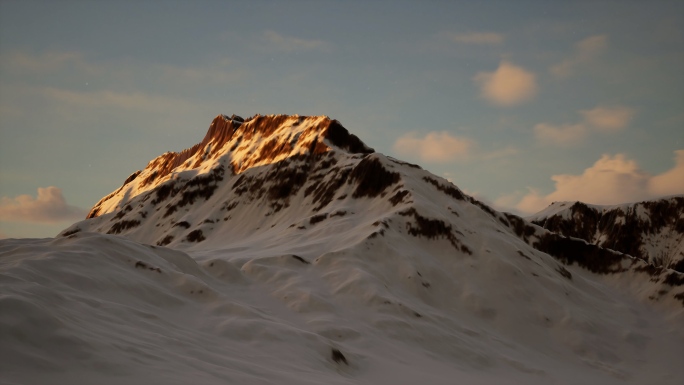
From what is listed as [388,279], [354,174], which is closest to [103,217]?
[354,174]

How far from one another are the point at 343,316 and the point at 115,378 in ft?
134

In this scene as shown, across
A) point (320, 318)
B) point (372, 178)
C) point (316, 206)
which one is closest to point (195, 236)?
point (316, 206)

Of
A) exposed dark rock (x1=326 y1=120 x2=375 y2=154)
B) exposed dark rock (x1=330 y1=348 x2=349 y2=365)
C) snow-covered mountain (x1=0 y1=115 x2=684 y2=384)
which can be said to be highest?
exposed dark rock (x1=326 y1=120 x2=375 y2=154)

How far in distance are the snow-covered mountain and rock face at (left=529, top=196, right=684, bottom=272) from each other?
172 feet

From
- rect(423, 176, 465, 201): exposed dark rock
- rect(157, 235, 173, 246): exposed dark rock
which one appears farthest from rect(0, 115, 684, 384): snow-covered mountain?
rect(157, 235, 173, 246): exposed dark rock

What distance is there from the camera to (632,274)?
107 meters

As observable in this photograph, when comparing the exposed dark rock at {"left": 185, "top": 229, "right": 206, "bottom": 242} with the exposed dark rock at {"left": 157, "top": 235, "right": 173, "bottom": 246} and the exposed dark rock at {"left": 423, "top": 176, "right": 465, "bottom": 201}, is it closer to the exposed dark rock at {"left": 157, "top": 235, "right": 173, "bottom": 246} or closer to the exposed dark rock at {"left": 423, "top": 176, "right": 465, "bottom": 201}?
the exposed dark rock at {"left": 157, "top": 235, "right": 173, "bottom": 246}

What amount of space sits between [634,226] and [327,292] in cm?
12712

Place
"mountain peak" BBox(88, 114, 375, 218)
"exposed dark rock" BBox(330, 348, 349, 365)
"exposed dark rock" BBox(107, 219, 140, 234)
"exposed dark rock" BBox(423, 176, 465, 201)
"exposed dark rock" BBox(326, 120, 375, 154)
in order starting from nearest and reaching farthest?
"exposed dark rock" BBox(330, 348, 349, 365)
"exposed dark rock" BBox(423, 176, 465, 201)
"exposed dark rock" BBox(326, 120, 375, 154)
"mountain peak" BBox(88, 114, 375, 218)
"exposed dark rock" BBox(107, 219, 140, 234)

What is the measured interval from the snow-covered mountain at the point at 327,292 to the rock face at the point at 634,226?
52277 millimetres

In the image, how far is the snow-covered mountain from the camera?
2711cm

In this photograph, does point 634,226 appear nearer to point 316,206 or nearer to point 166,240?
point 316,206

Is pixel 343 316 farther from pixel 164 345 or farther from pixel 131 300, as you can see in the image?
pixel 164 345

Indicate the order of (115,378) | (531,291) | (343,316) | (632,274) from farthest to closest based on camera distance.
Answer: (632,274) < (531,291) < (343,316) < (115,378)
